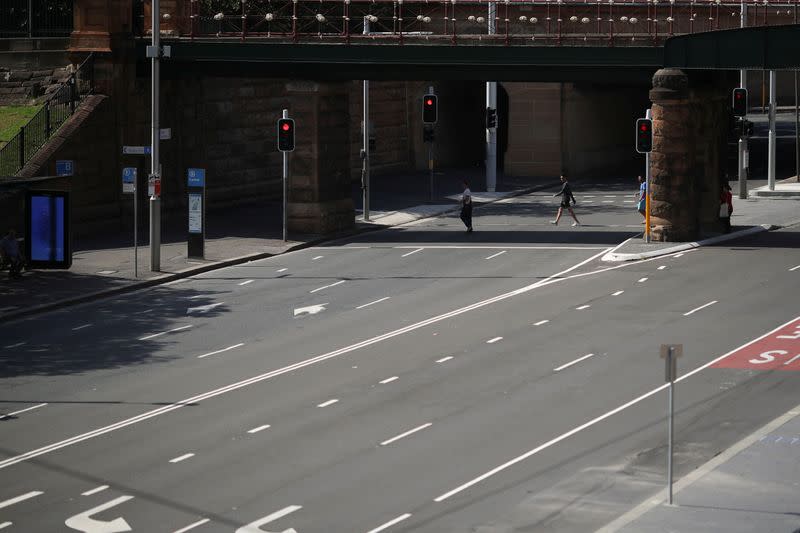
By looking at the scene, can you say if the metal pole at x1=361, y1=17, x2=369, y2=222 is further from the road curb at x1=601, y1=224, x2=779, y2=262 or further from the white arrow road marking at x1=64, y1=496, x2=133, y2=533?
the white arrow road marking at x1=64, y1=496, x2=133, y2=533

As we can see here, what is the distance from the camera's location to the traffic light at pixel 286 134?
143ft

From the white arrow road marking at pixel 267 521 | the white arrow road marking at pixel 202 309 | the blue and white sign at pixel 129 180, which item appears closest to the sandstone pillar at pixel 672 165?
the white arrow road marking at pixel 202 309

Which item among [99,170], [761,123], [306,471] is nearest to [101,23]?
[99,170]

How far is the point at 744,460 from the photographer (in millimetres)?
20625

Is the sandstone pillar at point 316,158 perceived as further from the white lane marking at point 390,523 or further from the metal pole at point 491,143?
the white lane marking at point 390,523

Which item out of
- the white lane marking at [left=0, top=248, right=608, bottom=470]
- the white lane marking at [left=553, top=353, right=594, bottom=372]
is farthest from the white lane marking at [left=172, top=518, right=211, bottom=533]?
the white lane marking at [left=553, top=353, right=594, bottom=372]

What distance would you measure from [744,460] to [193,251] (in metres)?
22.6

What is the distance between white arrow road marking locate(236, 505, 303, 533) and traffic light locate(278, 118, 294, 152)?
26.0 metres

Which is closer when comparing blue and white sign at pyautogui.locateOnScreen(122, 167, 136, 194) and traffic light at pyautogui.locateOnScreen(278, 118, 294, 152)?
blue and white sign at pyautogui.locateOnScreen(122, 167, 136, 194)

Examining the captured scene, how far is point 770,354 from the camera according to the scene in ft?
91.0

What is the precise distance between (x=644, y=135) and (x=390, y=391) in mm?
18789

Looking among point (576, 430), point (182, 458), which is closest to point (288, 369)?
point (182, 458)

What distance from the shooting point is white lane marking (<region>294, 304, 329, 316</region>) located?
32781mm

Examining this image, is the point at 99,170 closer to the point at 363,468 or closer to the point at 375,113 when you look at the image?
the point at 375,113
